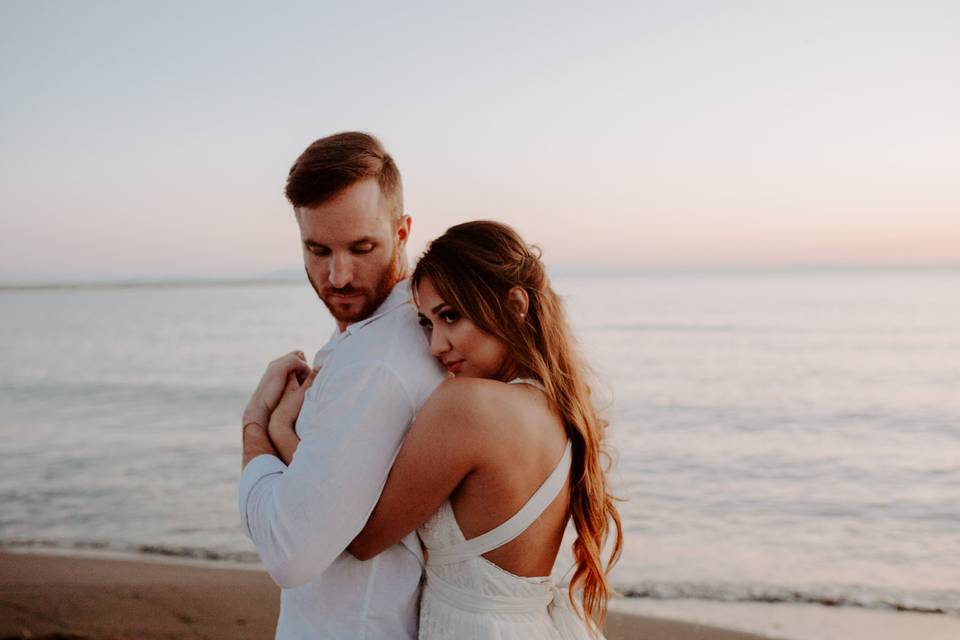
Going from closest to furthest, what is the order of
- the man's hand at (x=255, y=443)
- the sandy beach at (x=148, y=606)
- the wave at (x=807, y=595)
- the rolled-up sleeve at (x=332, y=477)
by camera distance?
the rolled-up sleeve at (x=332, y=477) → the man's hand at (x=255, y=443) → the sandy beach at (x=148, y=606) → the wave at (x=807, y=595)

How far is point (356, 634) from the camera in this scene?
1.93 metres

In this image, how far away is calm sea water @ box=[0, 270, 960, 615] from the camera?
7012mm

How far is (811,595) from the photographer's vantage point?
6.30 meters

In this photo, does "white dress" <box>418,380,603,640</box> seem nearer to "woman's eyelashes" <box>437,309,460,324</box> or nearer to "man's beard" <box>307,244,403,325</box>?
"woman's eyelashes" <box>437,309,460,324</box>

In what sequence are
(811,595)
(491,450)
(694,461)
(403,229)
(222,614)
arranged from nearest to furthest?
(491,450), (403,229), (222,614), (811,595), (694,461)

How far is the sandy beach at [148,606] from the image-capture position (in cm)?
538

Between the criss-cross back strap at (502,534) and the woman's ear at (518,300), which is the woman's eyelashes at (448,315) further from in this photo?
the criss-cross back strap at (502,534)

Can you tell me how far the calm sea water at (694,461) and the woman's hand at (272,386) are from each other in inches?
35.7

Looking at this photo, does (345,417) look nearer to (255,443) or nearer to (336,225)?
(255,443)

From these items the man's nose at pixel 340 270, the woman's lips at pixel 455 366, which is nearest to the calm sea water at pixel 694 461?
the woman's lips at pixel 455 366

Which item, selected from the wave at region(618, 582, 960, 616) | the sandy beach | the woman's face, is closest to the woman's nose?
the woman's face

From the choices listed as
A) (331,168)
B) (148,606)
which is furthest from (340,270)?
(148,606)

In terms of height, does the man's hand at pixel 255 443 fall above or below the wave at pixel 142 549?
above

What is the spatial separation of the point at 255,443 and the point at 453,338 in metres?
0.60
